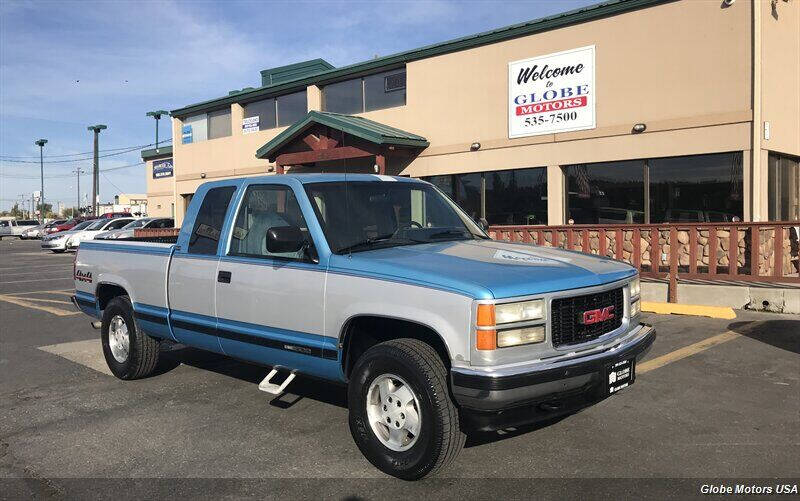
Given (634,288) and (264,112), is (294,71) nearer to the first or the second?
(264,112)

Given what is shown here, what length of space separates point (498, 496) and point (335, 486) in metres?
0.96

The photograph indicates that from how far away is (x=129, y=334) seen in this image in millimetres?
6047

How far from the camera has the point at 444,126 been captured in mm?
16984

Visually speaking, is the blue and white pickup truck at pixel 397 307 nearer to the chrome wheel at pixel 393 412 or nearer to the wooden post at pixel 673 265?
the chrome wheel at pixel 393 412

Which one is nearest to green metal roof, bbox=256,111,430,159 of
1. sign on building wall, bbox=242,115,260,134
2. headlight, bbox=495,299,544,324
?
sign on building wall, bbox=242,115,260,134

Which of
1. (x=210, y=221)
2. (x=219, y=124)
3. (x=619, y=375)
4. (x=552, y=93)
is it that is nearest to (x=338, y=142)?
(x=552, y=93)

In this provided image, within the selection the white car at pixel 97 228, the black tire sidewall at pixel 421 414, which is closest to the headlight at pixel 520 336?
the black tire sidewall at pixel 421 414

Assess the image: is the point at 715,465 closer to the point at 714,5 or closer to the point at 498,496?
the point at 498,496

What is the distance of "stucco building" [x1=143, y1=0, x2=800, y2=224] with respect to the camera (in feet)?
40.2

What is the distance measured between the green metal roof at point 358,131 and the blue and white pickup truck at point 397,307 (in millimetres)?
10995

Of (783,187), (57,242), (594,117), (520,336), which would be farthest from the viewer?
(57,242)

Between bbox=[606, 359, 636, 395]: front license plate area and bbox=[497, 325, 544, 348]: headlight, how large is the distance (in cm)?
55

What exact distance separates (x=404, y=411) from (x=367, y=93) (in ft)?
53.8

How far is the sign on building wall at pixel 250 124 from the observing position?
22.5 m
